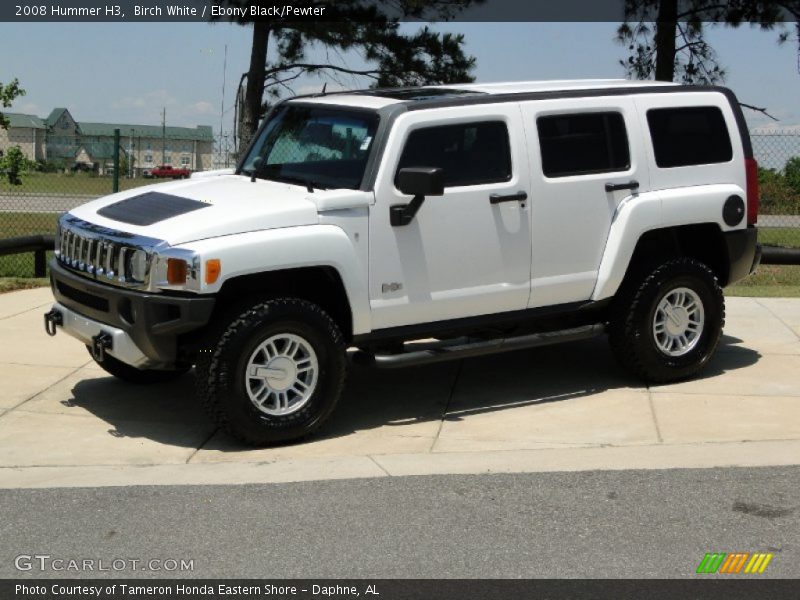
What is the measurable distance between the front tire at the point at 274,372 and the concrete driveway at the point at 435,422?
188 millimetres

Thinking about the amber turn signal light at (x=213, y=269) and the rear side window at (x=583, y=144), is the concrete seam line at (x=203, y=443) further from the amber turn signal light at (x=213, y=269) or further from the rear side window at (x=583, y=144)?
the rear side window at (x=583, y=144)

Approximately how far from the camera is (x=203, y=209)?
689 cm

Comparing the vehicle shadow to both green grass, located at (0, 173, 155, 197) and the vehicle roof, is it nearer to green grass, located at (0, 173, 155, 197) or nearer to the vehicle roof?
the vehicle roof

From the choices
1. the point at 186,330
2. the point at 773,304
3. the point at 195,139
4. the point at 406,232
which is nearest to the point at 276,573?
the point at 186,330

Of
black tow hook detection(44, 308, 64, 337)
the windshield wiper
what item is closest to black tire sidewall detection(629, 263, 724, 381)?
the windshield wiper

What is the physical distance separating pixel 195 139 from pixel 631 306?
12.2 metres

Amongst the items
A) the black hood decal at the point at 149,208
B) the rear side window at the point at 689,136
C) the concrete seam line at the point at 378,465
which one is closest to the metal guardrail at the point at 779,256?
the rear side window at the point at 689,136

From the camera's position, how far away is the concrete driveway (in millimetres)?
6594

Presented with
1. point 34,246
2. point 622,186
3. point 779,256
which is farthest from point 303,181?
point 779,256

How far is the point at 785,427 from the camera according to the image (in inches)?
290

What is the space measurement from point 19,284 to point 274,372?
6196mm

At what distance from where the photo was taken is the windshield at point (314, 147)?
736 centimetres

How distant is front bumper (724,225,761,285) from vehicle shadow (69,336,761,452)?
749 millimetres

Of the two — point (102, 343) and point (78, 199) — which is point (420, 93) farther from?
point (78, 199)
